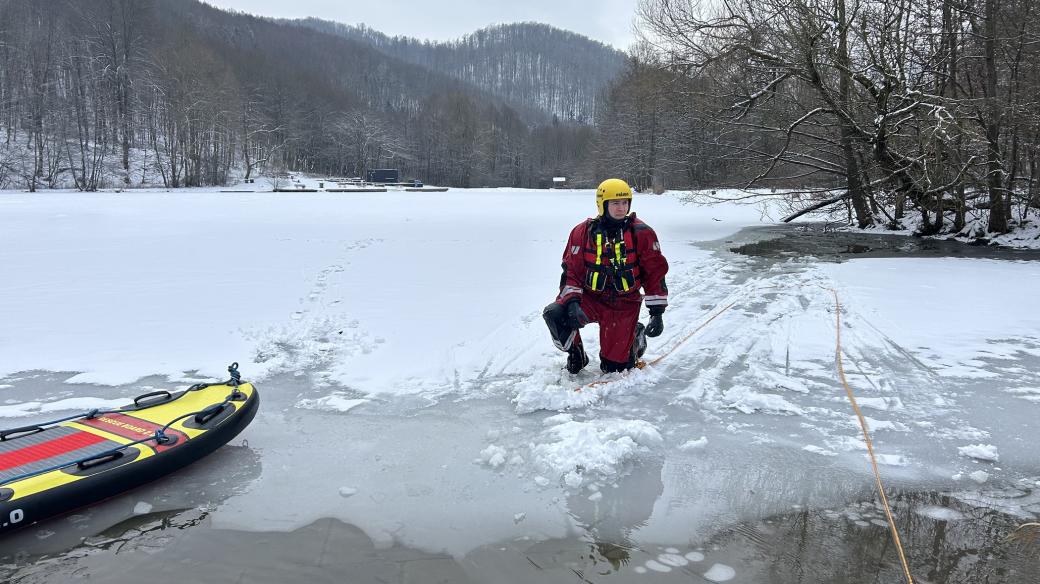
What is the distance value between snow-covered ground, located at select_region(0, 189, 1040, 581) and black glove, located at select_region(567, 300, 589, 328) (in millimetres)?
501

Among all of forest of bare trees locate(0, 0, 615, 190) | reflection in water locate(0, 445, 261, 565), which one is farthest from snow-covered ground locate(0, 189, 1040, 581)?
forest of bare trees locate(0, 0, 615, 190)

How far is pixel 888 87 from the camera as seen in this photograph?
13.3m

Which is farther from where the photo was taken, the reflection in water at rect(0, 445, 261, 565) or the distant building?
the distant building

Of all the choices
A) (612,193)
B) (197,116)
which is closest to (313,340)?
(612,193)

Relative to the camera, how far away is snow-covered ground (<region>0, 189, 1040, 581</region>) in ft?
10.9

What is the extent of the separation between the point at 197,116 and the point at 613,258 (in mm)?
51164

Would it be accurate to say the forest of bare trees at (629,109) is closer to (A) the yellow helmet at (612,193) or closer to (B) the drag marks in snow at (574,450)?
(A) the yellow helmet at (612,193)

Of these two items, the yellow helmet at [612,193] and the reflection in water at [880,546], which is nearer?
the reflection in water at [880,546]

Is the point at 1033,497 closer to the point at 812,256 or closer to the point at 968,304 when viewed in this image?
the point at 968,304

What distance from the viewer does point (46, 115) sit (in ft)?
154

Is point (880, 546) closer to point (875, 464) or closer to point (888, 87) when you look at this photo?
point (875, 464)

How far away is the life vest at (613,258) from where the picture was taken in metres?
4.96

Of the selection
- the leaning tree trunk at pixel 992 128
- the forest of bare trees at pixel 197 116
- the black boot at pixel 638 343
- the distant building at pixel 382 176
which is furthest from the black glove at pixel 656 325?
the distant building at pixel 382 176

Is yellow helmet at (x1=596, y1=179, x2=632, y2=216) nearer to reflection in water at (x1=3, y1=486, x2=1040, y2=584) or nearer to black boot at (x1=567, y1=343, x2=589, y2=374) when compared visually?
black boot at (x1=567, y1=343, x2=589, y2=374)
